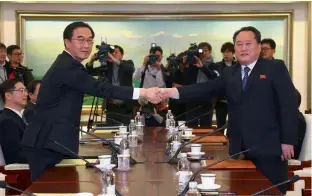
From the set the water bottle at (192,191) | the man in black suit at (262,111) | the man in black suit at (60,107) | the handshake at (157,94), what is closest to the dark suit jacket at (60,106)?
the man in black suit at (60,107)

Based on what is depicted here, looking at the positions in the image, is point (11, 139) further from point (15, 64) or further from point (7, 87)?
point (15, 64)

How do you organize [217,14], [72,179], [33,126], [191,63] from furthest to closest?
[217,14]
[191,63]
[33,126]
[72,179]

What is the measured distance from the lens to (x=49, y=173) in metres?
2.98

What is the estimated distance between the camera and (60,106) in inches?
130

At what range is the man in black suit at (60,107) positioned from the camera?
10.7 feet

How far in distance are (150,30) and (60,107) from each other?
16.5 ft

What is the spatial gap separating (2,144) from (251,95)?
1914 mm

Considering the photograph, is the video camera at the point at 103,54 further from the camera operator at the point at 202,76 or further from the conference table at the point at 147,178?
the conference table at the point at 147,178

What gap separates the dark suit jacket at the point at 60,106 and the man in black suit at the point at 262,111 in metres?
0.93

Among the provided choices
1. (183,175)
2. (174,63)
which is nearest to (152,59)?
(174,63)

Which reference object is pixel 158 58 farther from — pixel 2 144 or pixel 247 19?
pixel 2 144

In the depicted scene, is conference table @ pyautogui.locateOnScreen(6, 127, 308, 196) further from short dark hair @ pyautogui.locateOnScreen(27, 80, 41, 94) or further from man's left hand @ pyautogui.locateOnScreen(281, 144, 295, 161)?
short dark hair @ pyautogui.locateOnScreen(27, 80, 41, 94)

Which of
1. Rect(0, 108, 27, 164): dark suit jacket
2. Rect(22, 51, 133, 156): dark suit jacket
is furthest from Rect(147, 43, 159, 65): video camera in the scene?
Rect(22, 51, 133, 156): dark suit jacket

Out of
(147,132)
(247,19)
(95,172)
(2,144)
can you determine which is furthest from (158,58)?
(95,172)
